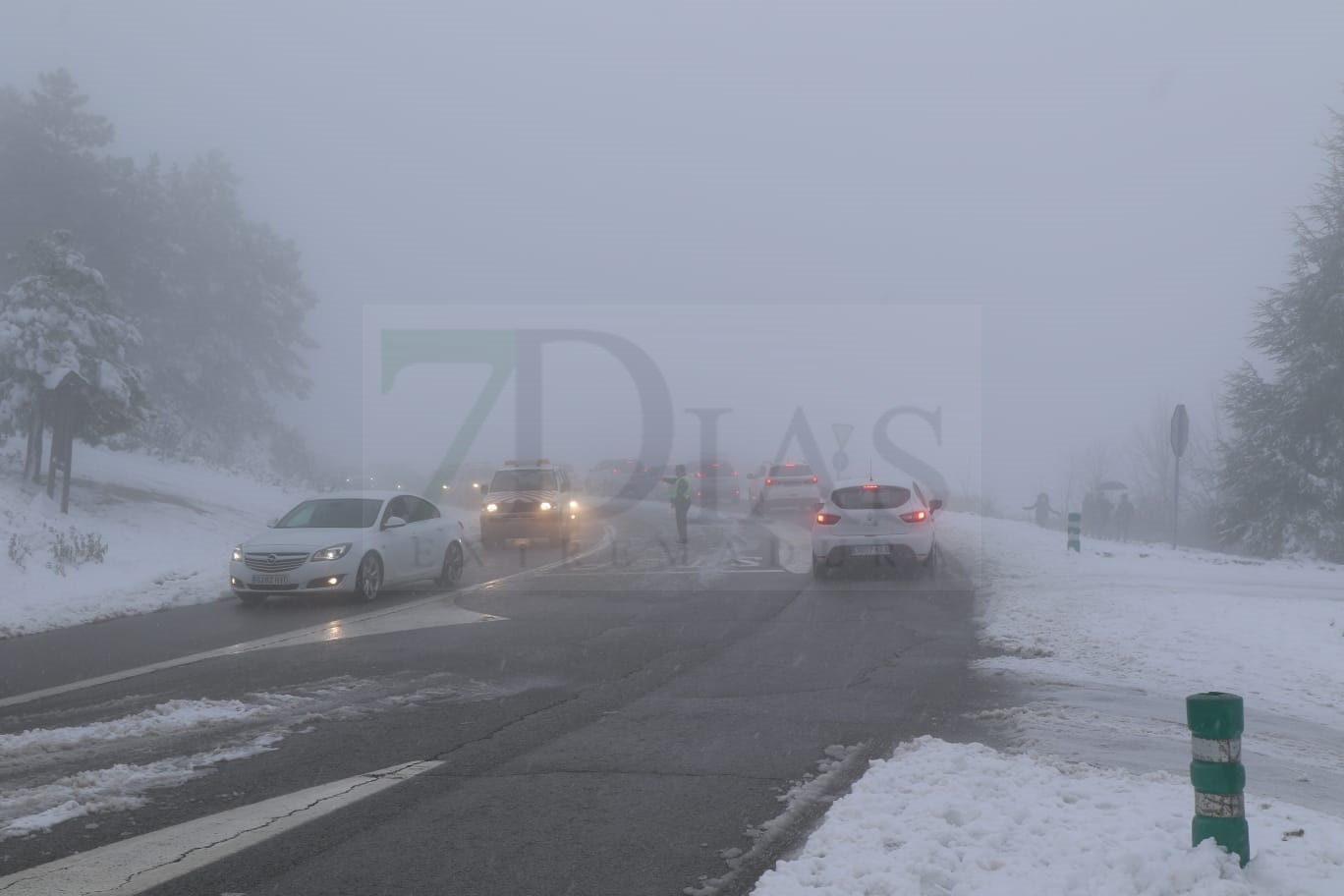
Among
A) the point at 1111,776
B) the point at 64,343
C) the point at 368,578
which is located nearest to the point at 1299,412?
the point at 368,578

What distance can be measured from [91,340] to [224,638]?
15155 mm

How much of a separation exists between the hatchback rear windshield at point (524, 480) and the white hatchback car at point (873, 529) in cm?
914

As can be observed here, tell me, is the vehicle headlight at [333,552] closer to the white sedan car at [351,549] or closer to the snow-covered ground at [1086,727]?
the white sedan car at [351,549]

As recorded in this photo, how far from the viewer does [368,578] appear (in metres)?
15.6

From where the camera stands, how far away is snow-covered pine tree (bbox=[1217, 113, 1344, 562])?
95.5 feet

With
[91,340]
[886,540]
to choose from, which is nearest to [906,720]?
[886,540]

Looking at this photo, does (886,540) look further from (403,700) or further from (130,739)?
(130,739)

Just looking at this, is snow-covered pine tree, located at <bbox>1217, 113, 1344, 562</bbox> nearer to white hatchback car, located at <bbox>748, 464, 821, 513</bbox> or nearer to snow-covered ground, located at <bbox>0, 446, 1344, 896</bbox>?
snow-covered ground, located at <bbox>0, 446, 1344, 896</bbox>

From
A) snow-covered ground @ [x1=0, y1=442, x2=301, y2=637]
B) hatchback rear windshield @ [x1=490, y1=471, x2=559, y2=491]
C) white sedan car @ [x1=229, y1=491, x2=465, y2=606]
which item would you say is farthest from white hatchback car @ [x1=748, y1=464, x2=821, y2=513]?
white sedan car @ [x1=229, y1=491, x2=465, y2=606]

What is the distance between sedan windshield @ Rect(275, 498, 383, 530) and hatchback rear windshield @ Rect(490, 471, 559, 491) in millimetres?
8882

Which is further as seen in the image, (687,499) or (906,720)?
(687,499)

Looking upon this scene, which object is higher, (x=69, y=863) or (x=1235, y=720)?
(x=1235, y=720)

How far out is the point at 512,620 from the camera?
13.5 metres

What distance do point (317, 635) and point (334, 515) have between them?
175 inches
